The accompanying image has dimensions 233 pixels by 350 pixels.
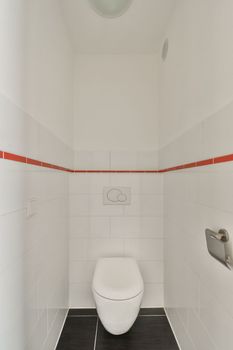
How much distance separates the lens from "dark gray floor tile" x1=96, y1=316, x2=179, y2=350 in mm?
1596

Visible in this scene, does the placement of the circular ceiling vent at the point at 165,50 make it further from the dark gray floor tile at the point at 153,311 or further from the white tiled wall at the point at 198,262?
the dark gray floor tile at the point at 153,311

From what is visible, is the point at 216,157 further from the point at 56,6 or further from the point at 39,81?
the point at 56,6

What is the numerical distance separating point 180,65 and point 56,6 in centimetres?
93

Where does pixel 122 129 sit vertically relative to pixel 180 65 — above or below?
below

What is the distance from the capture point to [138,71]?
86.0 inches

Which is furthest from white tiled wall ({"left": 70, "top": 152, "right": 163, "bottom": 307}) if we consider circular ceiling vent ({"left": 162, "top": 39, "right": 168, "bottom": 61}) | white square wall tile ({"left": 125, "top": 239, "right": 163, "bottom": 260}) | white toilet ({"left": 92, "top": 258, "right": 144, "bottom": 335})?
circular ceiling vent ({"left": 162, "top": 39, "right": 168, "bottom": 61})

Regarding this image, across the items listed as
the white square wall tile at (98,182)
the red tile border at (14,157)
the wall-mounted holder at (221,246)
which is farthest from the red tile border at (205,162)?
the white square wall tile at (98,182)

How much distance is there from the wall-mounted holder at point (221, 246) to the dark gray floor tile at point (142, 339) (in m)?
1.10

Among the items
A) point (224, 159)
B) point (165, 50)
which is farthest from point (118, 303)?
point (165, 50)

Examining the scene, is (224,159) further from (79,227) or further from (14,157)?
(79,227)

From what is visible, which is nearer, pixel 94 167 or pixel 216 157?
pixel 216 157

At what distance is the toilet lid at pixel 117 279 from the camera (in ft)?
4.72

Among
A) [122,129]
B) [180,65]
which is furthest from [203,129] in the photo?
[122,129]

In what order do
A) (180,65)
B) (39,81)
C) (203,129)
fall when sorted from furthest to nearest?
(180,65) → (39,81) → (203,129)
